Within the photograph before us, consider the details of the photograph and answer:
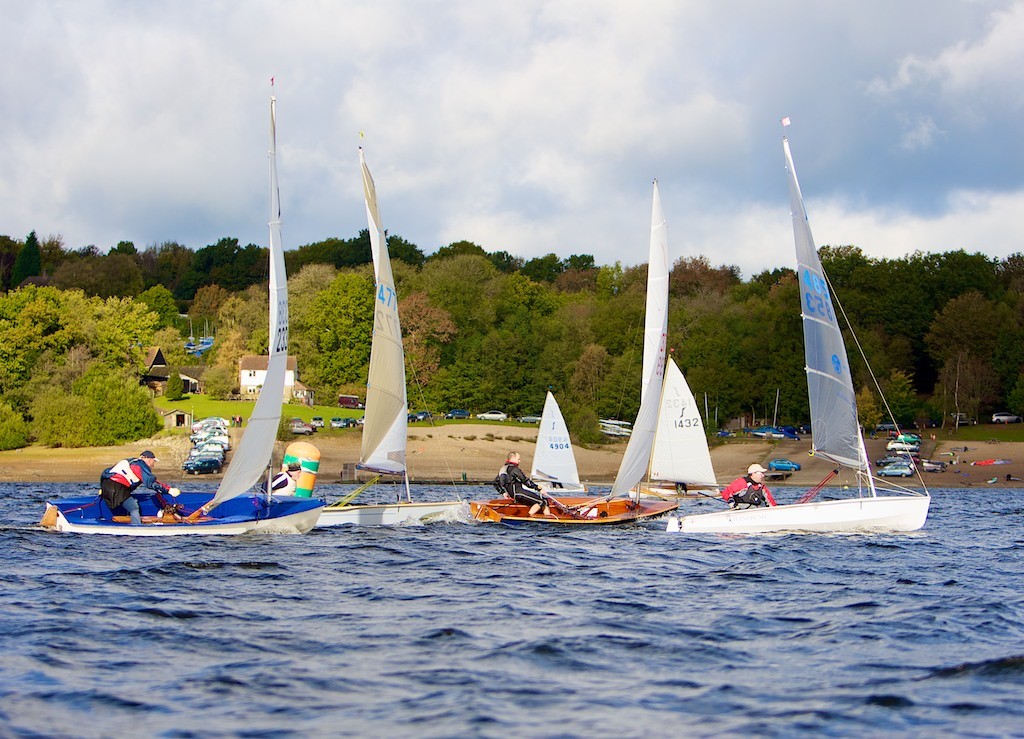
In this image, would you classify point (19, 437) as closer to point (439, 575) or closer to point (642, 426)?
point (642, 426)

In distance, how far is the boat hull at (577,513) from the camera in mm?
27000

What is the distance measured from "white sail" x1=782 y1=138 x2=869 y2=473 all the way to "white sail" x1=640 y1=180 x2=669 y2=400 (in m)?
4.65

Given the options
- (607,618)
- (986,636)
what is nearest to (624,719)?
(607,618)

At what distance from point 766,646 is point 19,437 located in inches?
2532

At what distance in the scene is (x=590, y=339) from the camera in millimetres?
98062

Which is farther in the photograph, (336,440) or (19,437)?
(336,440)

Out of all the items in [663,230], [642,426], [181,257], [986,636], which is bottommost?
[986,636]

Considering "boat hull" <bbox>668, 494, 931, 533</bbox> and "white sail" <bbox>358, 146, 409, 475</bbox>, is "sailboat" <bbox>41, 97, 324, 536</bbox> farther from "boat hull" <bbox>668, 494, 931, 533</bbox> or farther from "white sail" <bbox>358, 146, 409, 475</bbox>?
"boat hull" <bbox>668, 494, 931, 533</bbox>

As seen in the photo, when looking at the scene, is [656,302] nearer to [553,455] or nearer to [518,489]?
[518,489]

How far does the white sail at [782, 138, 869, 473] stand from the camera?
80.9 feet

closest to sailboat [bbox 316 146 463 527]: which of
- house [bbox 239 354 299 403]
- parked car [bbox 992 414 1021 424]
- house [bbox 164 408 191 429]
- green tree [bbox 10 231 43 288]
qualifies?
house [bbox 164 408 191 429]

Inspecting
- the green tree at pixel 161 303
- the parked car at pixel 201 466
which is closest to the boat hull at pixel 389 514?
the parked car at pixel 201 466

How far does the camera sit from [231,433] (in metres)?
72.9

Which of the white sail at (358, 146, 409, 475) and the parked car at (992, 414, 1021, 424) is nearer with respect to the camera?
the white sail at (358, 146, 409, 475)
